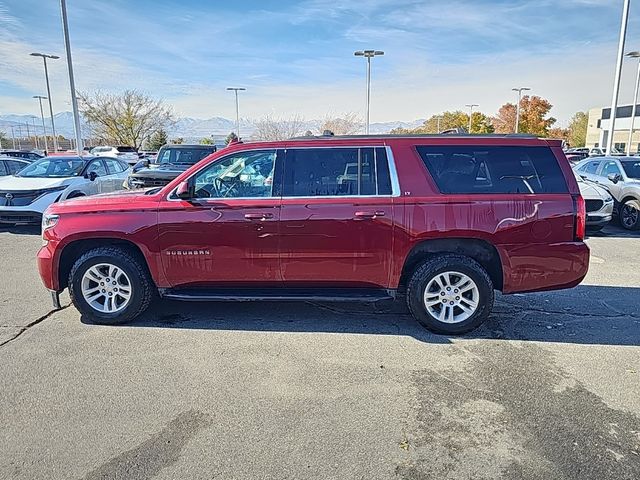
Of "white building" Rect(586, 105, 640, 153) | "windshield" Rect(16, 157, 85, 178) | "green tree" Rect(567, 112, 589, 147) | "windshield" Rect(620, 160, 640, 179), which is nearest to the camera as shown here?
"windshield" Rect(16, 157, 85, 178)

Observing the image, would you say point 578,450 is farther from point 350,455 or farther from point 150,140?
point 150,140

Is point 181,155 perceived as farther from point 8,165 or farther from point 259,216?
point 259,216

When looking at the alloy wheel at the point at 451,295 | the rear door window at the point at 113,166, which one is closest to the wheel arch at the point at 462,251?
the alloy wheel at the point at 451,295

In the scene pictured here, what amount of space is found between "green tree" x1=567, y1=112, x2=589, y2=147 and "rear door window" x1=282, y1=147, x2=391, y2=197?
79.6m

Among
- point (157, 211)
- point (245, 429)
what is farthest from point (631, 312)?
point (157, 211)

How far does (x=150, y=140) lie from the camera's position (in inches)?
1809

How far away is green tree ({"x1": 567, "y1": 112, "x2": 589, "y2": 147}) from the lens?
74.0 metres

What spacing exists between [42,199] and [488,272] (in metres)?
9.42

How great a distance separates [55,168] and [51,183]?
3.70ft

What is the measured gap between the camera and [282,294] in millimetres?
4734

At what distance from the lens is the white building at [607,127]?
56.5 m

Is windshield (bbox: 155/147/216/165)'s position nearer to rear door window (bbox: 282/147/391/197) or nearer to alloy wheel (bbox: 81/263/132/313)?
alloy wheel (bbox: 81/263/132/313)

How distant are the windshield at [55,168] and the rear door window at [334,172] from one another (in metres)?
8.63

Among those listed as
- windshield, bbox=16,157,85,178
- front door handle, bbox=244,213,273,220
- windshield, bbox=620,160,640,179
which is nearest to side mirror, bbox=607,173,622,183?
windshield, bbox=620,160,640,179
